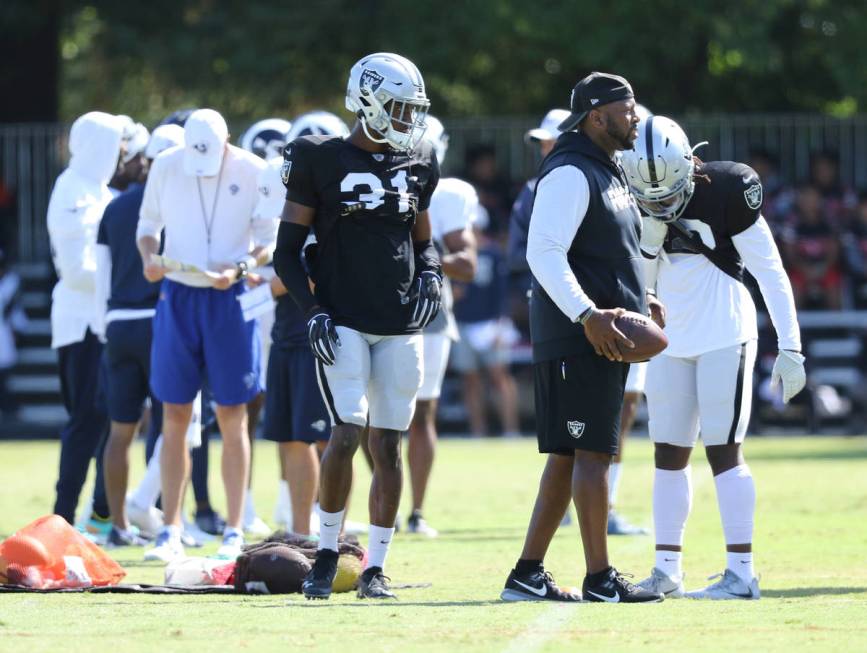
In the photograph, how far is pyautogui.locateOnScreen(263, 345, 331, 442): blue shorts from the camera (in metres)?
10.1

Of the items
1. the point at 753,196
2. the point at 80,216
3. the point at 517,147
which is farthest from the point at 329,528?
the point at 517,147

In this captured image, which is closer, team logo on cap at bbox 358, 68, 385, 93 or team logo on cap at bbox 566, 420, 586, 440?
team logo on cap at bbox 566, 420, 586, 440

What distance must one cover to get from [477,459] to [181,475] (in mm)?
8791

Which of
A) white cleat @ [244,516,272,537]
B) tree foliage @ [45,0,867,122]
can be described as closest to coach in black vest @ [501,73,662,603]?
white cleat @ [244,516,272,537]

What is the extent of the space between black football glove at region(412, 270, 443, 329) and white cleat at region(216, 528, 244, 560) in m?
1.93

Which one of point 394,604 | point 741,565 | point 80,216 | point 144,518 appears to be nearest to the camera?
point 394,604

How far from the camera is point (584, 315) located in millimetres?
7699

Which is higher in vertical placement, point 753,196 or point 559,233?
point 753,196

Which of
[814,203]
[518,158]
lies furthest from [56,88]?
[814,203]

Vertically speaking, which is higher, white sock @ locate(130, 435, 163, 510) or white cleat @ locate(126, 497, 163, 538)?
white sock @ locate(130, 435, 163, 510)

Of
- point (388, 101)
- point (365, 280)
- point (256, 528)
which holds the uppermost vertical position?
point (388, 101)

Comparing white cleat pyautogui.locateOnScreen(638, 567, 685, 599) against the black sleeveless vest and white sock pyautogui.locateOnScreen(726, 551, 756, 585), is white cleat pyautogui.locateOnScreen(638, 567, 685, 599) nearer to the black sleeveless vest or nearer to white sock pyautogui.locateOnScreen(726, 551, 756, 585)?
white sock pyautogui.locateOnScreen(726, 551, 756, 585)

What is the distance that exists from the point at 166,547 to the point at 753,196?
12.8ft

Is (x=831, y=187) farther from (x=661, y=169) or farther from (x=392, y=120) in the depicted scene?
(x=392, y=120)
